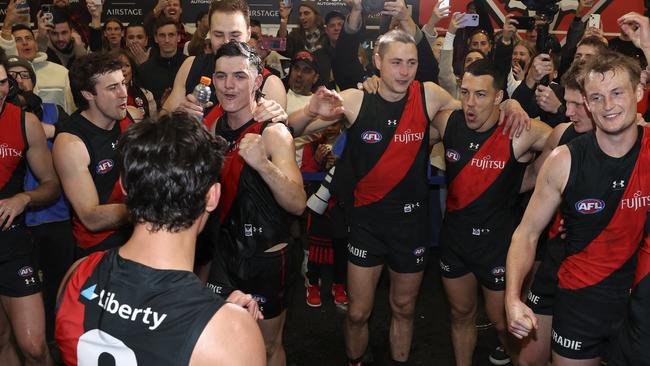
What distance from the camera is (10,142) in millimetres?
4188

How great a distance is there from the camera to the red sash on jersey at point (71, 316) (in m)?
2.11

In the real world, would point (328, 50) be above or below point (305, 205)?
above

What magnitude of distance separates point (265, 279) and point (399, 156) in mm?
1408

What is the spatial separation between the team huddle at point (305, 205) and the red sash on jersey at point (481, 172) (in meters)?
0.01

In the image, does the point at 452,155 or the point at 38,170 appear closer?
the point at 38,170

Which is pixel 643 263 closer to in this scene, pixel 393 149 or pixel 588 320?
pixel 588 320

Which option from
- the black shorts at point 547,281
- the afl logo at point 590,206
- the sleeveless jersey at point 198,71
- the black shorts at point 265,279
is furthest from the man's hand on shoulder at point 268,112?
the black shorts at point 547,281

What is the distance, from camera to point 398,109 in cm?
471

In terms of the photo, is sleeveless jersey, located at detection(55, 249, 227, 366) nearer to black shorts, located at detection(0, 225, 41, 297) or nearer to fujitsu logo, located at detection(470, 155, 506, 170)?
black shorts, located at detection(0, 225, 41, 297)

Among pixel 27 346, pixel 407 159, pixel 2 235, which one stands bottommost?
pixel 27 346

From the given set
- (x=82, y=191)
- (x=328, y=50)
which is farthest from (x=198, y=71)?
(x=328, y=50)

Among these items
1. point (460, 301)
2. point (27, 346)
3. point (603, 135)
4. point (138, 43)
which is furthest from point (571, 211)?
point (138, 43)

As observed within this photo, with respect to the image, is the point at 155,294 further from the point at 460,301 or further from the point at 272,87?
the point at 460,301

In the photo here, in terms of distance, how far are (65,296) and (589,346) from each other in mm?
2769
